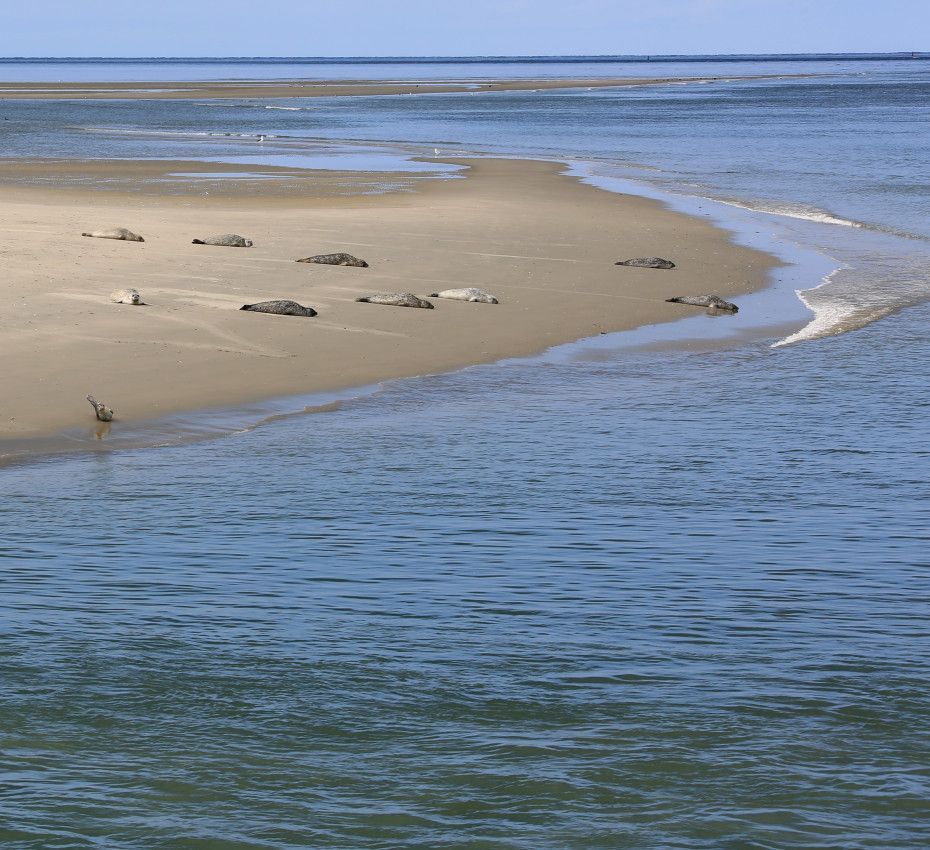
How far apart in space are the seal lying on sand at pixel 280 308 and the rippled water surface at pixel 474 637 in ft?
14.5

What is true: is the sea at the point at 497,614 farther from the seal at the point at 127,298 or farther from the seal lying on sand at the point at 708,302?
the seal at the point at 127,298

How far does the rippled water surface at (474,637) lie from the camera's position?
6.46 meters

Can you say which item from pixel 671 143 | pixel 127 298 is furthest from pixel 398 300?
pixel 671 143

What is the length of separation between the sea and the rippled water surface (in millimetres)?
25

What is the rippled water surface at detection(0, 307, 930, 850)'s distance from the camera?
21.2 feet

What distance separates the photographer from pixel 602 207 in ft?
111

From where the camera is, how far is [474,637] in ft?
27.9

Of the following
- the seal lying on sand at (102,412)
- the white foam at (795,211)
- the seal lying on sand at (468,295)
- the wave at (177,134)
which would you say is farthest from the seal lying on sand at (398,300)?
the wave at (177,134)

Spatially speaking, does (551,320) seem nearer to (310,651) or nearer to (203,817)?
(310,651)

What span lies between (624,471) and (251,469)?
10.2 feet

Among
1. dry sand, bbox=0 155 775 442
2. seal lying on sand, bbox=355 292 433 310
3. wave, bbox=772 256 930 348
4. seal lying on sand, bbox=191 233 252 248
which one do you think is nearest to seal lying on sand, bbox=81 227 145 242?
dry sand, bbox=0 155 775 442

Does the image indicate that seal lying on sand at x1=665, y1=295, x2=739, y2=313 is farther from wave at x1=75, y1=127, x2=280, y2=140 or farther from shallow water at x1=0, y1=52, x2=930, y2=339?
wave at x1=75, y1=127, x2=280, y2=140

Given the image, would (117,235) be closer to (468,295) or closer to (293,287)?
(293,287)

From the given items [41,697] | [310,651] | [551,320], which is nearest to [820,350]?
[551,320]
